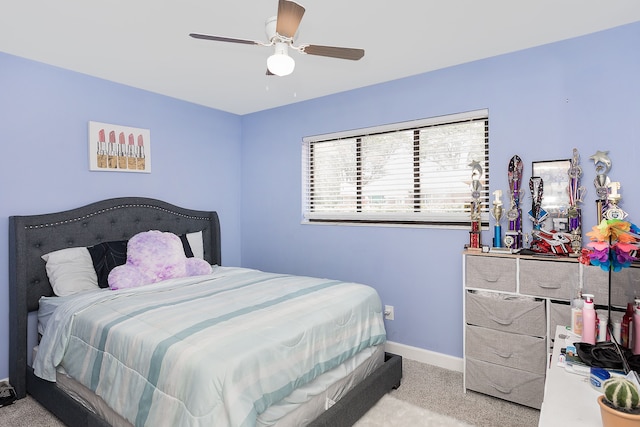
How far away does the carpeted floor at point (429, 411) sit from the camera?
2275 millimetres

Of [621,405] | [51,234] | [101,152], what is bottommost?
[621,405]

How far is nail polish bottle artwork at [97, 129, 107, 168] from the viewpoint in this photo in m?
3.19

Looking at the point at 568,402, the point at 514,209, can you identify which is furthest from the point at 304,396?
the point at 514,209

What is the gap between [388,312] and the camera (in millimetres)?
3354

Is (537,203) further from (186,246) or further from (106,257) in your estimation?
(106,257)

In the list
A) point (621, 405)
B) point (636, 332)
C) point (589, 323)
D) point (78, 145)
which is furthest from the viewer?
point (78, 145)

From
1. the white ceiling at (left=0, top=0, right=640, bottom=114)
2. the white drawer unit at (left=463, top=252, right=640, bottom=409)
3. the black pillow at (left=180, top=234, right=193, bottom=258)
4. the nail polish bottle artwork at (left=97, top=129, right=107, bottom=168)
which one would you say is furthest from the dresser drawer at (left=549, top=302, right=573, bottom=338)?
the nail polish bottle artwork at (left=97, top=129, right=107, bottom=168)

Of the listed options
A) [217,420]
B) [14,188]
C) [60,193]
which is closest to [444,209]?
[217,420]

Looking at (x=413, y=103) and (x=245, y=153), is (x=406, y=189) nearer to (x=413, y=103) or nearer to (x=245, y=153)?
(x=413, y=103)

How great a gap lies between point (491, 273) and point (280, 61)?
1931mm

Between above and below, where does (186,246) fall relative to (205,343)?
above

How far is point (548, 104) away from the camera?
2.61 metres

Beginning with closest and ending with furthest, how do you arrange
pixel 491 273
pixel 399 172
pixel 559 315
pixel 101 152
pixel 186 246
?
pixel 559 315 < pixel 491 273 < pixel 101 152 < pixel 399 172 < pixel 186 246

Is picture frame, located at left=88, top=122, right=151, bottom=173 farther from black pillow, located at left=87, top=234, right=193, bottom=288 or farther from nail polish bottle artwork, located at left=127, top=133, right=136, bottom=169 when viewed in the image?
black pillow, located at left=87, top=234, right=193, bottom=288
